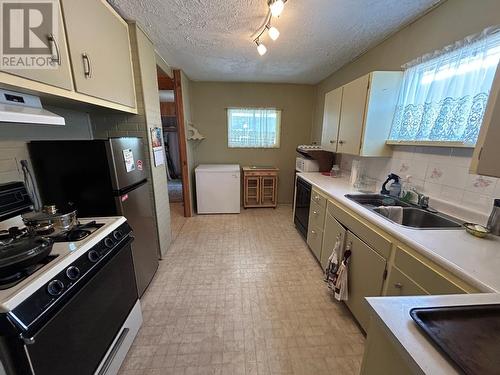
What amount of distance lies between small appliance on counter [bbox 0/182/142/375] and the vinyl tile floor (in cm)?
27

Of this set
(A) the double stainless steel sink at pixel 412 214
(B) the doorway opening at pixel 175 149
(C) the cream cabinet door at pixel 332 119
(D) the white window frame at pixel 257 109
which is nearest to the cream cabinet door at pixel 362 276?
(A) the double stainless steel sink at pixel 412 214

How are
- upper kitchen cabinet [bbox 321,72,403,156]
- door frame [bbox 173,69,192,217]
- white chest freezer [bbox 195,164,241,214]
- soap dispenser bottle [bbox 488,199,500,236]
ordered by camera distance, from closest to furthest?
1. soap dispenser bottle [bbox 488,199,500,236]
2. upper kitchen cabinet [bbox 321,72,403,156]
3. door frame [bbox 173,69,192,217]
4. white chest freezer [bbox 195,164,241,214]

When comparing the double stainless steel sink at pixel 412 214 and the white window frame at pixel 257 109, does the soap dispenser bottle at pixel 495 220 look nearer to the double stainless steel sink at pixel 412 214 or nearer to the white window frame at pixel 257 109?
the double stainless steel sink at pixel 412 214

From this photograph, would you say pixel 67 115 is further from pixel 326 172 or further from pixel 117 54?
pixel 326 172

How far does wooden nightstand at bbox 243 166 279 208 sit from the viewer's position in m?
3.99

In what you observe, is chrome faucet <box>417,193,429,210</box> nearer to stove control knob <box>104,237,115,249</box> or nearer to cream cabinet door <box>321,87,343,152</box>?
cream cabinet door <box>321,87,343,152</box>

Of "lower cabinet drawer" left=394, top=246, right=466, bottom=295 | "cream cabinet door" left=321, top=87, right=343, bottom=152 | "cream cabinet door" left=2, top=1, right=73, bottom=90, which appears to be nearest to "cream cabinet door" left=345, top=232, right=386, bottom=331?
"lower cabinet drawer" left=394, top=246, right=466, bottom=295

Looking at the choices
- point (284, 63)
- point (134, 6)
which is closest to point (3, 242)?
point (134, 6)

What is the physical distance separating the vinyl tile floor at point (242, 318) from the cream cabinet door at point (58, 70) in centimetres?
169

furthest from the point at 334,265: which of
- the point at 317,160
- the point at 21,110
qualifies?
the point at 21,110

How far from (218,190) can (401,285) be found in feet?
9.87

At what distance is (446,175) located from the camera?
1.54m

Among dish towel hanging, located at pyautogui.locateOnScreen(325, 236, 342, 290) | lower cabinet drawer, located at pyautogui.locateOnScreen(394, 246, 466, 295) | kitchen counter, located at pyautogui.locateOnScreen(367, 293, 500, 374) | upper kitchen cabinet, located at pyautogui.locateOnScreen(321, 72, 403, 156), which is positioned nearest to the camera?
kitchen counter, located at pyautogui.locateOnScreen(367, 293, 500, 374)

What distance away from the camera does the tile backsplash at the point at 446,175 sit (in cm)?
131
